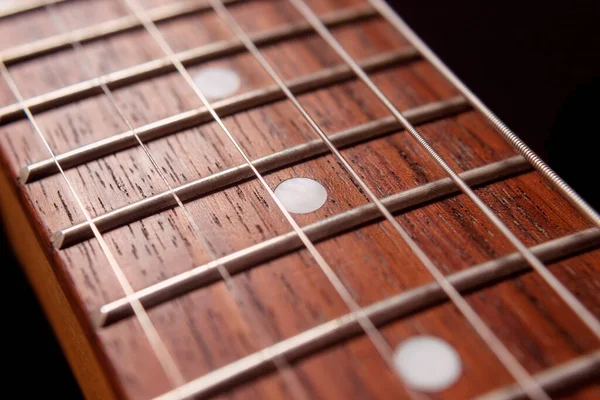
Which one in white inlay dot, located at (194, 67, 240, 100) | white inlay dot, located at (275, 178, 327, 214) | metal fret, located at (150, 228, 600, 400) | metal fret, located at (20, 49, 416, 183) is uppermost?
white inlay dot, located at (194, 67, 240, 100)

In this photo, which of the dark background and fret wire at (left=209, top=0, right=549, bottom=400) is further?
the dark background

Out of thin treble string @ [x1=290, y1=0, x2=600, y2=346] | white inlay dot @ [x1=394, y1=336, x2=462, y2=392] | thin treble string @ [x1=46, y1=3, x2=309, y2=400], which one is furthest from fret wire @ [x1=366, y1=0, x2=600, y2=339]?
thin treble string @ [x1=46, y1=3, x2=309, y2=400]

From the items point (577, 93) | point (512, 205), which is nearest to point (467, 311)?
point (512, 205)

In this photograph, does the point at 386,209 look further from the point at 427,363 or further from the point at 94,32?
the point at 94,32

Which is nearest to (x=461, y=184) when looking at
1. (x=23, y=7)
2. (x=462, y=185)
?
(x=462, y=185)

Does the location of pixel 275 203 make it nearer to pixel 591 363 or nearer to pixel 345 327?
pixel 345 327

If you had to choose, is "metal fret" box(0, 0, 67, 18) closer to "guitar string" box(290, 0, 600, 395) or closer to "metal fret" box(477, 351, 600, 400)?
"guitar string" box(290, 0, 600, 395)

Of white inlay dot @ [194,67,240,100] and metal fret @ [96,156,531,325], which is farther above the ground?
white inlay dot @ [194,67,240,100]
